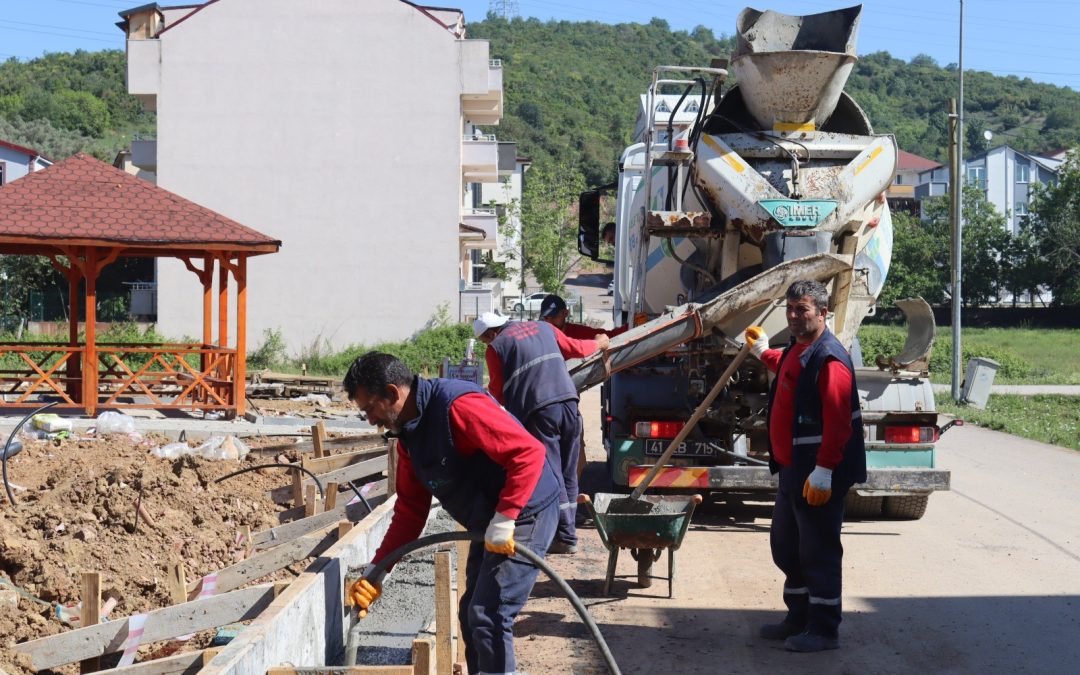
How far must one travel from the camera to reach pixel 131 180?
17250 millimetres

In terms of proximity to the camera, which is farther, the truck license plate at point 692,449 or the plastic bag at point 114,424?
the plastic bag at point 114,424

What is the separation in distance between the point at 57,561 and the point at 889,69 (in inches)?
5709

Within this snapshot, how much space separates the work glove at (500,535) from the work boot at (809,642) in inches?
98.5

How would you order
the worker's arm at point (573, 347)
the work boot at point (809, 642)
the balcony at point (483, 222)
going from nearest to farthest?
the work boot at point (809, 642) < the worker's arm at point (573, 347) < the balcony at point (483, 222)

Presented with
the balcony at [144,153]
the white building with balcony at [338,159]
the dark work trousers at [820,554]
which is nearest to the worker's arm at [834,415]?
the dark work trousers at [820,554]

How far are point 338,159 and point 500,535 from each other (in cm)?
2961

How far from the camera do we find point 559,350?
7969 millimetres

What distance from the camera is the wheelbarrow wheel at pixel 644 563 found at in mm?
7691

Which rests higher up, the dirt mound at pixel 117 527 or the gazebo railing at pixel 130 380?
the gazebo railing at pixel 130 380

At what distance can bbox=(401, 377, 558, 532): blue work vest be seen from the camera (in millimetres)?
4512

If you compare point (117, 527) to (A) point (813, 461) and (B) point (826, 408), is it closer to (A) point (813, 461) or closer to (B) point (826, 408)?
(A) point (813, 461)

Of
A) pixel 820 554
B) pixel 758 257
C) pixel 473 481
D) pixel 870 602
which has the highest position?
pixel 758 257

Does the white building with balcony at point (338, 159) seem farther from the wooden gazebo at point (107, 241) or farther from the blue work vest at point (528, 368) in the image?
the blue work vest at point (528, 368)

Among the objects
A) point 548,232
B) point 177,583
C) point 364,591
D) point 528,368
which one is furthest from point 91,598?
point 548,232
